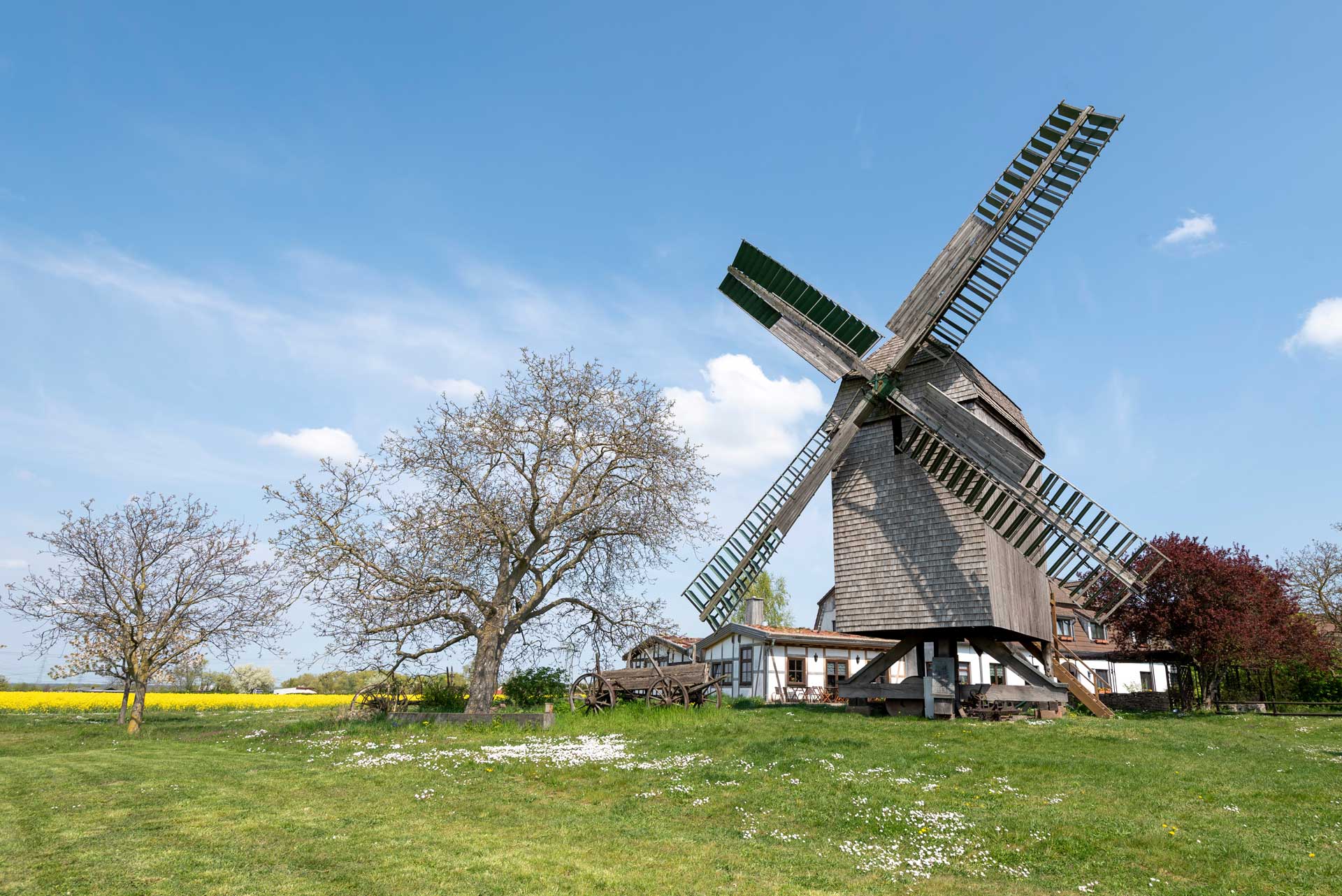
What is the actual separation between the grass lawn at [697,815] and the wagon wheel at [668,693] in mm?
6697

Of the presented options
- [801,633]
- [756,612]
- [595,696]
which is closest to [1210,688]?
[801,633]

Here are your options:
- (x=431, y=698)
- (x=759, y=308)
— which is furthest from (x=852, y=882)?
(x=431, y=698)

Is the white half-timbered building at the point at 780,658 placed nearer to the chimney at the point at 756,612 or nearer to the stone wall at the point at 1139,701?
the chimney at the point at 756,612

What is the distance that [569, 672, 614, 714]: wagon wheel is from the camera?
25875mm

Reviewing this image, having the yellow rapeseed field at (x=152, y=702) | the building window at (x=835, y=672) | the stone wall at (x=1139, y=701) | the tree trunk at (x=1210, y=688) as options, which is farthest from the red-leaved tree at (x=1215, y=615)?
the yellow rapeseed field at (x=152, y=702)

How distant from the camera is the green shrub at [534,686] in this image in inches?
1148

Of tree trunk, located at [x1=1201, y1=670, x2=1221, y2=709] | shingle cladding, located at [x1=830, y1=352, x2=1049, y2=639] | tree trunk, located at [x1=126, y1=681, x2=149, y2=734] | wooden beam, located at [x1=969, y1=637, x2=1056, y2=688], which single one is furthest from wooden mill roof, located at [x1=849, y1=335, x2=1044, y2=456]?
tree trunk, located at [x1=126, y1=681, x2=149, y2=734]

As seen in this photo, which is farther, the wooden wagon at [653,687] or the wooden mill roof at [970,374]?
the wooden wagon at [653,687]

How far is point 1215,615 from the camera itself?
27.8 m

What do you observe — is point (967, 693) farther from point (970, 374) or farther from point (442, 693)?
point (442, 693)

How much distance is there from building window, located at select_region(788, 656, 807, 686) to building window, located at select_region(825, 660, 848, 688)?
1.73 m

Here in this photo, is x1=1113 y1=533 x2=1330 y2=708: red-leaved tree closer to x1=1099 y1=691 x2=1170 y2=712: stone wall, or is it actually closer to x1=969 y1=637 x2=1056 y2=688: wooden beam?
x1=1099 y1=691 x2=1170 y2=712: stone wall

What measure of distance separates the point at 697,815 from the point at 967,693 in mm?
14798

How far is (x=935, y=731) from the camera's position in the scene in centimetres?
1853
